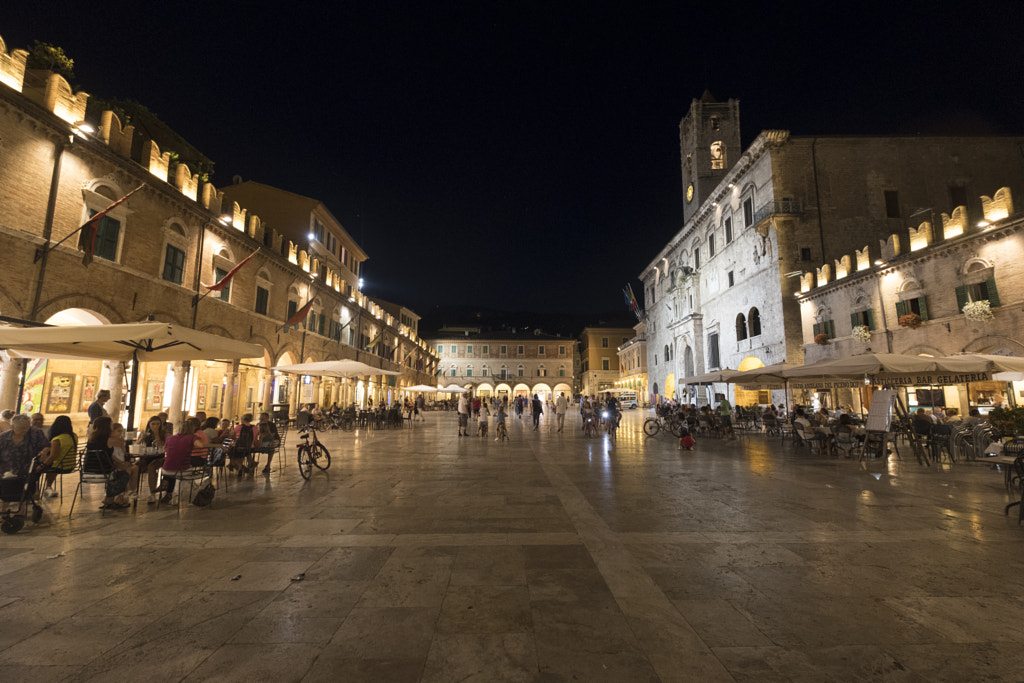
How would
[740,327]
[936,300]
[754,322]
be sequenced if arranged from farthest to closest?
A: [740,327] → [754,322] → [936,300]

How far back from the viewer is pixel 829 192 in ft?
80.6

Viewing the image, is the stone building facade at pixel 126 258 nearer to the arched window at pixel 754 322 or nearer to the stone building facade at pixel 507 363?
the arched window at pixel 754 322

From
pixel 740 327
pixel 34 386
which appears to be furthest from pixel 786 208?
pixel 34 386

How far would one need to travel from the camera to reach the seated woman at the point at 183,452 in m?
5.93

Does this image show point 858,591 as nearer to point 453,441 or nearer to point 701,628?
point 701,628

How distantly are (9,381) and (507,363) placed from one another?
184ft

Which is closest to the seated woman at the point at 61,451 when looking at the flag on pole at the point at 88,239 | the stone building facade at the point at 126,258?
the stone building facade at the point at 126,258

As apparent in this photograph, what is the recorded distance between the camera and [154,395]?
15.7 meters

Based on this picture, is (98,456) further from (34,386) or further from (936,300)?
(936,300)

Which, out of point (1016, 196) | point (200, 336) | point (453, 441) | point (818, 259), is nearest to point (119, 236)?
point (200, 336)

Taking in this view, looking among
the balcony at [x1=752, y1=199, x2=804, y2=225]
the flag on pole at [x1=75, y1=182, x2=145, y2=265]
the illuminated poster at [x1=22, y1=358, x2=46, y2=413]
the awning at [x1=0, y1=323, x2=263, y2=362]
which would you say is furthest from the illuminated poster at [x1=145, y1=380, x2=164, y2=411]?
the balcony at [x1=752, y1=199, x2=804, y2=225]

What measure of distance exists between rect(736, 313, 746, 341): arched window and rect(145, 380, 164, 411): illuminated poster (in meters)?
30.3

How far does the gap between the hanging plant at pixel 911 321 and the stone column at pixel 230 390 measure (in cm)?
2535

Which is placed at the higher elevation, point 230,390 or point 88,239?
point 88,239
